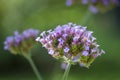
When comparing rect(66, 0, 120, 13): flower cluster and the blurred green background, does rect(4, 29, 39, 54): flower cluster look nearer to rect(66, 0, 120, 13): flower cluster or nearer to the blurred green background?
rect(66, 0, 120, 13): flower cluster

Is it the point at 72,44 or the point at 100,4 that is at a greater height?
the point at 100,4

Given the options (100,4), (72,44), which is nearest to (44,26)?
(100,4)

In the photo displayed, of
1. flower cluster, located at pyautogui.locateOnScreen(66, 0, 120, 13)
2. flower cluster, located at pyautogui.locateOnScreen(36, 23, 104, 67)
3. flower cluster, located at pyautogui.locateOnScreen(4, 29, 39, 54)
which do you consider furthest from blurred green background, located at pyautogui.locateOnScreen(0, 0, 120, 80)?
flower cluster, located at pyautogui.locateOnScreen(36, 23, 104, 67)

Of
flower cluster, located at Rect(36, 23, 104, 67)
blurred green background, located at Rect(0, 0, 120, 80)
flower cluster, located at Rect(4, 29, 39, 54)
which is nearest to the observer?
flower cluster, located at Rect(36, 23, 104, 67)

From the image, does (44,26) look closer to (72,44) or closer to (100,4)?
(100,4)

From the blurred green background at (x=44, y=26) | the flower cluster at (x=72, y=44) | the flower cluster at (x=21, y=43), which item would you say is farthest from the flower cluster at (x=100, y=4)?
the blurred green background at (x=44, y=26)

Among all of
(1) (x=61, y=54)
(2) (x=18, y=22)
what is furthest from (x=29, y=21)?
(1) (x=61, y=54)

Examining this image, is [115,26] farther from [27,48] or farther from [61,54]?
[61,54]

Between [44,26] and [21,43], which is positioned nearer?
[21,43]
